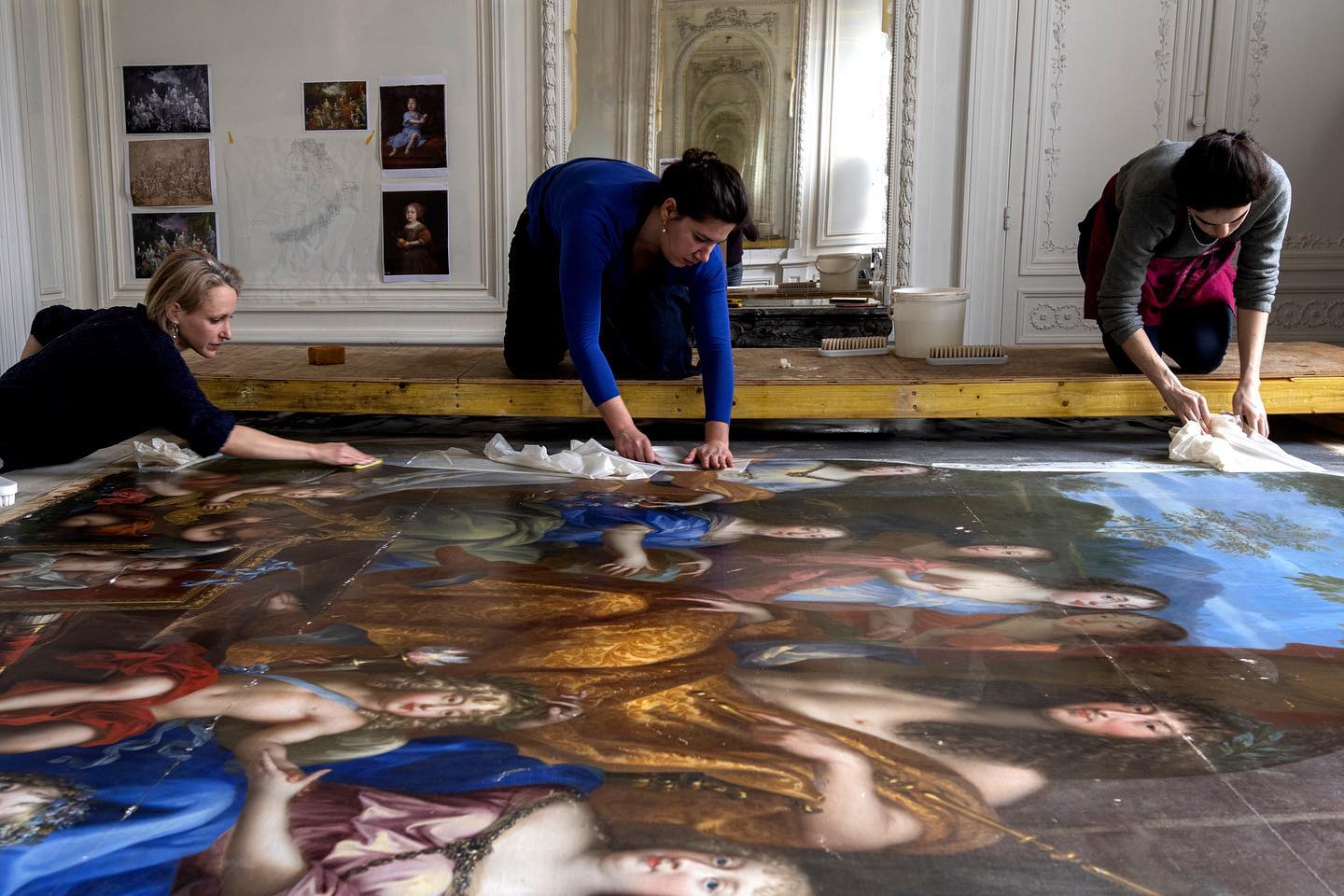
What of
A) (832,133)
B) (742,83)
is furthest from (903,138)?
(742,83)

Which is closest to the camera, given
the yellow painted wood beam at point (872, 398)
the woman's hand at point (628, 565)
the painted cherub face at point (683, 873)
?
the painted cherub face at point (683, 873)

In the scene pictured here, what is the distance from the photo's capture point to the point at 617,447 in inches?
140

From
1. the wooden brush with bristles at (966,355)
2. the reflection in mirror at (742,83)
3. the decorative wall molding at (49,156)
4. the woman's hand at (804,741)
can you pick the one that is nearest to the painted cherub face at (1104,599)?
the woman's hand at (804,741)

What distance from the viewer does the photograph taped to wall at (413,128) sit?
6.19m

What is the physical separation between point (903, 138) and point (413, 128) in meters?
2.60

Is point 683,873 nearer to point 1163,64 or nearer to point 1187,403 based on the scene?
point 1187,403

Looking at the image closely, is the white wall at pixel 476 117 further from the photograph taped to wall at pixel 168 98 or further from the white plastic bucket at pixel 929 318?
the white plastic bucket at pixel 929 318

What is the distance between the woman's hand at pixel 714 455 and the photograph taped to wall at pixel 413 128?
319 cm

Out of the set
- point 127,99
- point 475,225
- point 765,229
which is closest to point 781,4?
point 765,229

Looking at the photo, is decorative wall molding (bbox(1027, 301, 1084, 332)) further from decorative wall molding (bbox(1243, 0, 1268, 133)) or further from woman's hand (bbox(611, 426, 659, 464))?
woman's hand (bbox(611, 426, 659, 464))

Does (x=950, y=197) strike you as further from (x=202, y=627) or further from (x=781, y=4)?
(x=202, y=627)

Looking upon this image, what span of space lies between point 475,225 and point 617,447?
3.13 m

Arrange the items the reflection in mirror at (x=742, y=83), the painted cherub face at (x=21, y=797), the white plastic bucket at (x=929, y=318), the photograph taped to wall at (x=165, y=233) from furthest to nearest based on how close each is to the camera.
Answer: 1. the photograph taped to wall at (x=165, y=233)
2. the reflection in mirror at (x=742, y=83)
3. the white plastic bucket at (x=929, y=318)
4. the painted cherub face at (x=21, y=797)

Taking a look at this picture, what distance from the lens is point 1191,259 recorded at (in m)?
4.21
